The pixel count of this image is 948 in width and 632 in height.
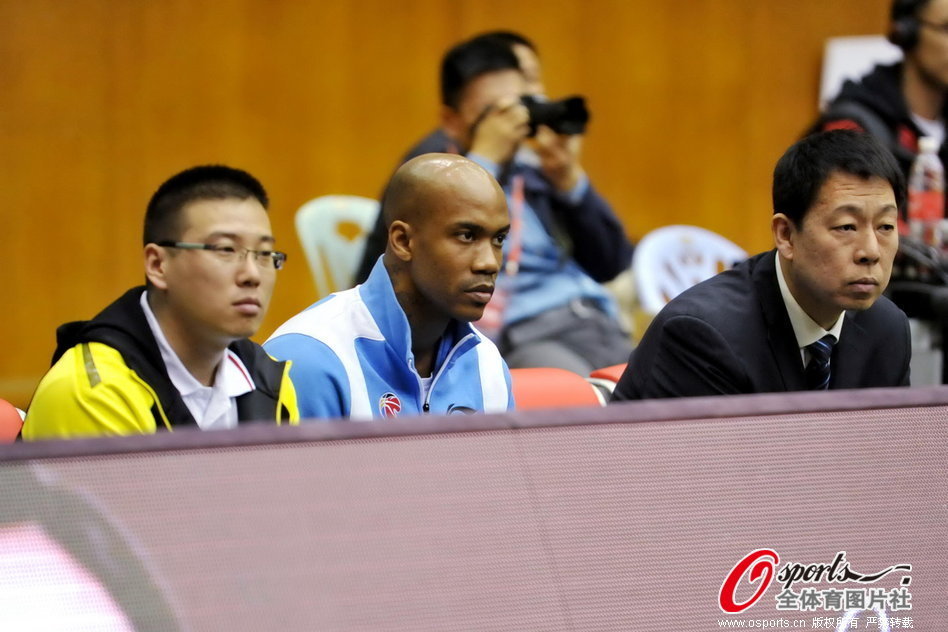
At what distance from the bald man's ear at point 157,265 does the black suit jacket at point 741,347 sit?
0.89m

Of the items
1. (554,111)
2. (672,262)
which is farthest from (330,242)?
(672,262)

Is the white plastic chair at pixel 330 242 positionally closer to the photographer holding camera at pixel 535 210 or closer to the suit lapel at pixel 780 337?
the photographer holding camera at pixel 535 210

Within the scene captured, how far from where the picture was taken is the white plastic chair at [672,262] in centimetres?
429

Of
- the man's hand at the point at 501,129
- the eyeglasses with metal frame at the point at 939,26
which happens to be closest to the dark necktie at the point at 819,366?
the man's hand at the point at 501,129

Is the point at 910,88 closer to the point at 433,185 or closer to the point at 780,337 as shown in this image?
the point at 780,337

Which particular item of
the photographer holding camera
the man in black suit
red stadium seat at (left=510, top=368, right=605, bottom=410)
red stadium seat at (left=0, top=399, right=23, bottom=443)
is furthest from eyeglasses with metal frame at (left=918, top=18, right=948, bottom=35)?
red stadium seat at (left=0, top=399, right=23, bottom=443)

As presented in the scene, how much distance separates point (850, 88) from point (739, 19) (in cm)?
230

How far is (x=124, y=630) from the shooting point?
54.8 inches

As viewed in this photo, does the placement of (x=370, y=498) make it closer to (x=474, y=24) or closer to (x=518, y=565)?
(x=518, y=565)

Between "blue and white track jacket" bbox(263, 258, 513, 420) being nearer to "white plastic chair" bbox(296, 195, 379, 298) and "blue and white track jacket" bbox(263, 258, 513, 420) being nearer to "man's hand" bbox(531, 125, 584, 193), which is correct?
"man's hand" bbox(531, 125, 584, 193)

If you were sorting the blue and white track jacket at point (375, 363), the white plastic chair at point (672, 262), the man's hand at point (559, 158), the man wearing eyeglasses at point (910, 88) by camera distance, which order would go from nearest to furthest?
the blue and white track jacket at point (375, 363)
the man's hand at point (559, 158)
the man wearing eyeglasses at point (910, 88)
the white plastic chair at point (672, 262)

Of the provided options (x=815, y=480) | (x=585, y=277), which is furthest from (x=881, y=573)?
(x=585, y=277)

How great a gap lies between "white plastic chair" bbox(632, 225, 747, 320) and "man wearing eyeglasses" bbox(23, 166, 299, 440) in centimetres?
216

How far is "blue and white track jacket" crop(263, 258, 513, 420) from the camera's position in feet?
7.66
